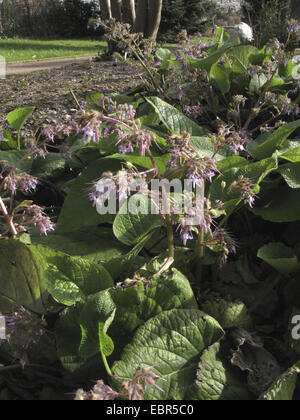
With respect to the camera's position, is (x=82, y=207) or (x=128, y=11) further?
(x=128, y=11)

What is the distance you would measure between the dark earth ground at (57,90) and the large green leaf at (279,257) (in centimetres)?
169

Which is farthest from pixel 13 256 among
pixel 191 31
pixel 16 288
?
pixel 191 31

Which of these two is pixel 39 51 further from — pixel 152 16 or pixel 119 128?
pixel 119 128

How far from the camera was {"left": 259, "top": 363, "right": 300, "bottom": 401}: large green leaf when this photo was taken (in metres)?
1.18

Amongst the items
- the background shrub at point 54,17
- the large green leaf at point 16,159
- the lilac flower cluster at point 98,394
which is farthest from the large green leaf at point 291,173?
the background shrub at point 54,17

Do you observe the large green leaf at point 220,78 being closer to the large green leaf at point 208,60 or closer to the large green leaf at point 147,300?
the large green leaf at point 208,60

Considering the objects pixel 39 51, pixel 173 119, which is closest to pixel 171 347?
pixel 173 119

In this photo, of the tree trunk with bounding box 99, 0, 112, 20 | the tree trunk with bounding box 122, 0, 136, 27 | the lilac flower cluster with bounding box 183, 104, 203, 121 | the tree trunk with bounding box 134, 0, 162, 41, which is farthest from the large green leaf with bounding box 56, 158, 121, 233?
the tree trunk with bounding box 99, 0, 112, 20

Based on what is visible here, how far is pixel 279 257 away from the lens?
163 centimetres

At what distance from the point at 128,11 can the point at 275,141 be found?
8.07 m

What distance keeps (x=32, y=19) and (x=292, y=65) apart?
22.0m

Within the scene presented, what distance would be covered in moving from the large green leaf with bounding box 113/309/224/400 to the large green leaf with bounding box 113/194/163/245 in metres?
0.38

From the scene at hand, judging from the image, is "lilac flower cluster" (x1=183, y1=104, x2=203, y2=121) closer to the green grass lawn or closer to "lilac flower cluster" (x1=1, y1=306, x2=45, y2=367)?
"lilac flower cluster" (x1=1, y1=306, x2=45, y2=367)

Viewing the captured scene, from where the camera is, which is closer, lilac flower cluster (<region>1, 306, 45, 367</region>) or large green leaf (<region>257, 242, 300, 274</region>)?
lilac flower cluster (<region>1, 306, 45, 367</region>)
